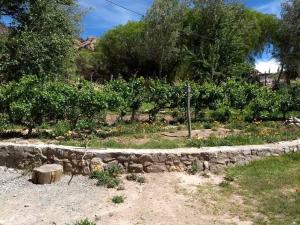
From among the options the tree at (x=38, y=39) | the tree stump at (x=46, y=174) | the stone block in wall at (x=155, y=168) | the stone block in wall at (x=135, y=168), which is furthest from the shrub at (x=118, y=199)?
the tree at (x=38, y=39)

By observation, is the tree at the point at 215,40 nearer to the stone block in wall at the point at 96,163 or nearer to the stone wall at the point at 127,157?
the stone wall at the point at 127,157

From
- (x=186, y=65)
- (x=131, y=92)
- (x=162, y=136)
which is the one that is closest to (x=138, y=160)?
(x=162, y=136)

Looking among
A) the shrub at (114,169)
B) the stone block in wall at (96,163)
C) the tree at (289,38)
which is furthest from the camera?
the tree at (289,38)

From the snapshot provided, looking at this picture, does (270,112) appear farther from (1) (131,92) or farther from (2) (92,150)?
(2) (92,150)

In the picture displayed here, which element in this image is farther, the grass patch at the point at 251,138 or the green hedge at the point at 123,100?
the green hedge at the point at 123,100

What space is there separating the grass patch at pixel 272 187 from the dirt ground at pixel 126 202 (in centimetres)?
40

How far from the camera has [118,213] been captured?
8.25 m

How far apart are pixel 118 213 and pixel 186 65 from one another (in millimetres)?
30490

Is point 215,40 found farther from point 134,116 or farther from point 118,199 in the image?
point 118,199

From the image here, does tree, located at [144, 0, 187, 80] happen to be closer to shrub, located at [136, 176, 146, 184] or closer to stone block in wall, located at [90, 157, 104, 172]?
stone block in wall, located at [90, 157, 104, 172]

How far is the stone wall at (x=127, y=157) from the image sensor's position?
33.7 ft

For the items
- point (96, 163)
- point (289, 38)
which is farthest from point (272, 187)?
point (289, 38)

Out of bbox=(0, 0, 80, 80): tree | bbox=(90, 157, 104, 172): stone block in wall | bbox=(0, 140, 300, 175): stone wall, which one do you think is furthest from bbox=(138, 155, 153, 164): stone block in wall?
bbox=(0, 0, 80, 80): tree

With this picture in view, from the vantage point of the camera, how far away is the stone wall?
10281mm
